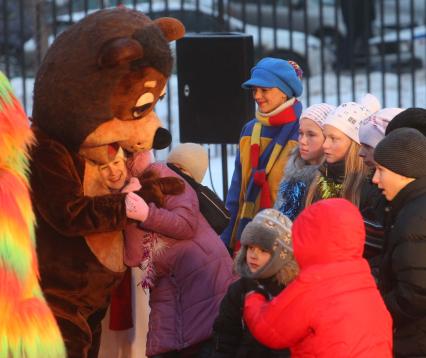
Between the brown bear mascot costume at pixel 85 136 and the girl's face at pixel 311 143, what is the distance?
51.7 inches

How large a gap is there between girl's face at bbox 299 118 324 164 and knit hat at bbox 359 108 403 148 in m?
0.48

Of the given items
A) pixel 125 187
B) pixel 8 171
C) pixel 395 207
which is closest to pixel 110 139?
pixel 125 187

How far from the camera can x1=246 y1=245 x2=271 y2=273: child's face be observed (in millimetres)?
5559

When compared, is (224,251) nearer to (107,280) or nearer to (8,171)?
(107,280)

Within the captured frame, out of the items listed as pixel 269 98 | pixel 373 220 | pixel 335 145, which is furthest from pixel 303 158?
pixel 373 220

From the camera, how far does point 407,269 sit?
520cm

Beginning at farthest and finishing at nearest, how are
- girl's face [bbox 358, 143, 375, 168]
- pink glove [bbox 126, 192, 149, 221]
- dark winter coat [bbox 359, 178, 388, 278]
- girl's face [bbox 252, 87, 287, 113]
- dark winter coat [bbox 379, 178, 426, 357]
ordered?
girl's face [bbox 252, 87, 287, 113] → girl's face [bbox 358, 143, 375, 168] → dark winter coat [bbox 359, 178, 388, 278] → pink glove [bbox 126, 192, 149, 221] → dark winter coat [bbox 379, 178, 426, 357]

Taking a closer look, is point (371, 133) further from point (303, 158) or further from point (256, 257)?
point (256, 257)

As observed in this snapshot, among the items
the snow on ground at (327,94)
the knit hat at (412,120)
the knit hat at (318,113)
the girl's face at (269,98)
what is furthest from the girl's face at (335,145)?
the snow on ground at (327,94)

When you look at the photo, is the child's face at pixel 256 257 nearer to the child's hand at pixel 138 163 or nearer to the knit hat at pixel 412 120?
the child's hand at pixel 138 163

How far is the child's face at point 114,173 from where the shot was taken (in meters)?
5.70

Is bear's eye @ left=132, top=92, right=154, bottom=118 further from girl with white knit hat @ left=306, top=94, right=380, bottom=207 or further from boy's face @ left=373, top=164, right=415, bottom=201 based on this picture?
Result: girl with white knit hat @ left=306, top=94, right=380, bottom=207

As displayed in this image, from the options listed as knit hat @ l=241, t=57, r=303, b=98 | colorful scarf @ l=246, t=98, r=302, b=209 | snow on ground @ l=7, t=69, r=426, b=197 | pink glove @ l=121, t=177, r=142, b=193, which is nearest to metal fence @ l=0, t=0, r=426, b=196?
snow on ground @ l=7, t=69, r=426, b=197

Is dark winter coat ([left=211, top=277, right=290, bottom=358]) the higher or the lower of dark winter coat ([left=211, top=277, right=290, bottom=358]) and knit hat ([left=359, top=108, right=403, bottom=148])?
the lower
